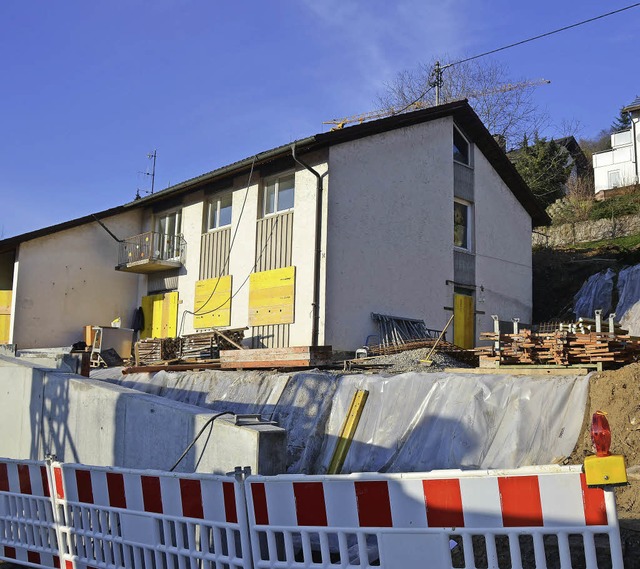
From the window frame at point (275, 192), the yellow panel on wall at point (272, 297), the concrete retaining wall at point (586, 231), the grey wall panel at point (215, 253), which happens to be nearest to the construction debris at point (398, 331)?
the yellow panel on wall at point (272, 297)

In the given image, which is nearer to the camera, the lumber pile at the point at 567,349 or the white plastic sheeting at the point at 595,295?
the lumber pile at the point at 567,349

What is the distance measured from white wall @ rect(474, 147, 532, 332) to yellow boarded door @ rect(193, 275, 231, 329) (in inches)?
318

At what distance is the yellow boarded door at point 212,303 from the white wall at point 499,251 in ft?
26.5

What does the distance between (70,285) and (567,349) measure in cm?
1746

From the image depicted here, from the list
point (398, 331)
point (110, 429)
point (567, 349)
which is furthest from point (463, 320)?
point (110, 429)

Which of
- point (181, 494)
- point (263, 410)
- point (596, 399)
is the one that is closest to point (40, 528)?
point (181, 494)

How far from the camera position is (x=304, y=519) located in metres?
4.18

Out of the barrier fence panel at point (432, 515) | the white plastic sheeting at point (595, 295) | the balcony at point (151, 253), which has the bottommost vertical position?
the barrier fence panel at point (432, 515)

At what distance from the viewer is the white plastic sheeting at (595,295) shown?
22719mm

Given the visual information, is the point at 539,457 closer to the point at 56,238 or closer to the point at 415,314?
→ the point at 415,314

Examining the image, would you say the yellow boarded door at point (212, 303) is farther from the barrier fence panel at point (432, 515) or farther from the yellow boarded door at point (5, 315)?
the barrier fence panel at point (432, 515)

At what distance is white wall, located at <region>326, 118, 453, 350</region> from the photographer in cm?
1794

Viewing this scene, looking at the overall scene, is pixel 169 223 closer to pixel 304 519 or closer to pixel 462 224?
pixel 462 224

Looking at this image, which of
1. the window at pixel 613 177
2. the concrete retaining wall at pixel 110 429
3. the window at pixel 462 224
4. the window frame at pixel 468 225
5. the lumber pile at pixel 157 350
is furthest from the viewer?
the window at pixel 613 177
